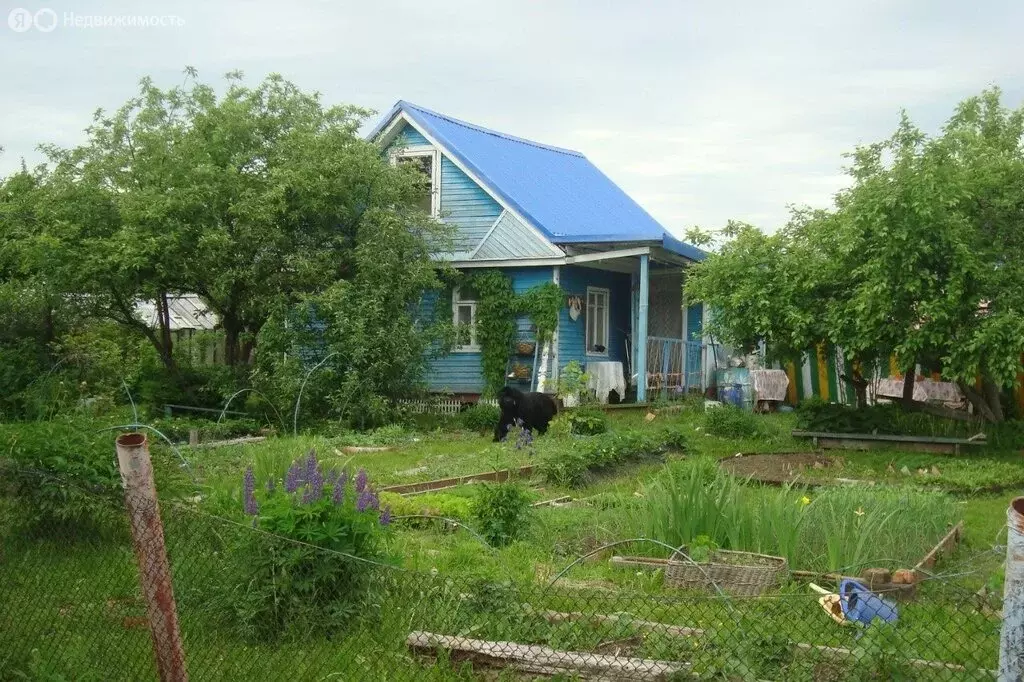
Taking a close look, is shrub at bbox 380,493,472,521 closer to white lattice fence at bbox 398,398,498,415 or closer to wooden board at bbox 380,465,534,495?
wooden board at bbox 380,465,534,495

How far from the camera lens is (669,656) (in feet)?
15.8

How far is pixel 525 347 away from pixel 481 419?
286cm

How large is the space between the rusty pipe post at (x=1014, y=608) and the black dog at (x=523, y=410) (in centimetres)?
1157

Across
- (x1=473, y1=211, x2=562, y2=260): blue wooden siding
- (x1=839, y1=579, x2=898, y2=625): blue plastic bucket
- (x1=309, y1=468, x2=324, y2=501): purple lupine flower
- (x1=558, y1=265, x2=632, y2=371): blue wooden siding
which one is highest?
(x1=473, y1=211, x2=562, y2=260): blue wooden siding

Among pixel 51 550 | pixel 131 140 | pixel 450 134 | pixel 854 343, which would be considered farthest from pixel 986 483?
pixel 131 140

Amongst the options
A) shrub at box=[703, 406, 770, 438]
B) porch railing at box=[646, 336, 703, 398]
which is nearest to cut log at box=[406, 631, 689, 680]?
shrub at box=[703, 406, 770, 438]

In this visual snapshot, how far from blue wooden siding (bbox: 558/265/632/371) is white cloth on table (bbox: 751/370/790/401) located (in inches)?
113

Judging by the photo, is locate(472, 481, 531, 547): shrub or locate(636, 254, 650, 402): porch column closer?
locate(472, 481, 531, 547): shrub

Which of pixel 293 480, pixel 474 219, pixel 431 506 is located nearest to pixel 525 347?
pixel 474 219

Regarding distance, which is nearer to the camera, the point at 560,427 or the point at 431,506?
the point at 431,506

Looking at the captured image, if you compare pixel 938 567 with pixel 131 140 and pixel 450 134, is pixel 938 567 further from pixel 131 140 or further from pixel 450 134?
pixel 131 140

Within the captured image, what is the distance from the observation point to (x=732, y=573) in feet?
21.1

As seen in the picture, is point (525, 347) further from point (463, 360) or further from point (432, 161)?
point (432, 161)

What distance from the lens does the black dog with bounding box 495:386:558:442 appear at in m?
15.5
